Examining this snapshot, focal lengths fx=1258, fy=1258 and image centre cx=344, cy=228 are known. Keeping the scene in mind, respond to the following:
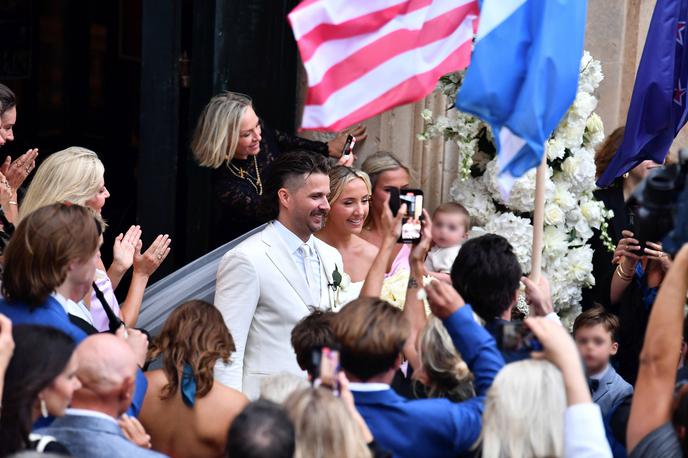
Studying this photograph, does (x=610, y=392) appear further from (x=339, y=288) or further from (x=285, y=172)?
(x=285, y=172)

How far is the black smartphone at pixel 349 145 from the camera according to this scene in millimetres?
7758

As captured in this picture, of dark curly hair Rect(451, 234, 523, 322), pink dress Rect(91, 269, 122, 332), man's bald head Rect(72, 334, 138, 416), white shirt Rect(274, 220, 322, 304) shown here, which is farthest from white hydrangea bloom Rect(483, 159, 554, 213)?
man's bald head Rect(72, 334, 138, 416)

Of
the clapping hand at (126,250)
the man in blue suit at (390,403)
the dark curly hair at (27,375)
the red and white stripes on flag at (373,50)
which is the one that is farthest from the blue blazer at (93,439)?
the clapping hand at (126,250)

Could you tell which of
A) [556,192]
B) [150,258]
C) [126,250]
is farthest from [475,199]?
[126,250]

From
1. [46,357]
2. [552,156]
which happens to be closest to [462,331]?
[46,357]

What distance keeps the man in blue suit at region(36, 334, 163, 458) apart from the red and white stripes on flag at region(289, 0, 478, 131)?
160cm

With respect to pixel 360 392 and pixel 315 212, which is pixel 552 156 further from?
pixel 360 392

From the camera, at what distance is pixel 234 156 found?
7.36 meters

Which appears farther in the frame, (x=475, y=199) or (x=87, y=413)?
(x=475, y=199)

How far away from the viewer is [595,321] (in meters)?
6.31

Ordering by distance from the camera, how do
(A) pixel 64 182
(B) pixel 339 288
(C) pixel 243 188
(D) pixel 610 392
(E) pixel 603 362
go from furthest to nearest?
(C) pixel 243 188 < (B) pixel 339 288 < (A) pixel 64 182 < (E) pixel 603 362 < (D) pixel 610 392

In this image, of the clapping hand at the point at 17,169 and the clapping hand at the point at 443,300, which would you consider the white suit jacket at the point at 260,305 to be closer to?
the clapping hand at the point at 17,169

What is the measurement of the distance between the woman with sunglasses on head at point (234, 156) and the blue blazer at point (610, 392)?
225 centimetres

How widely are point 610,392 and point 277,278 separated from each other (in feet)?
5.57
